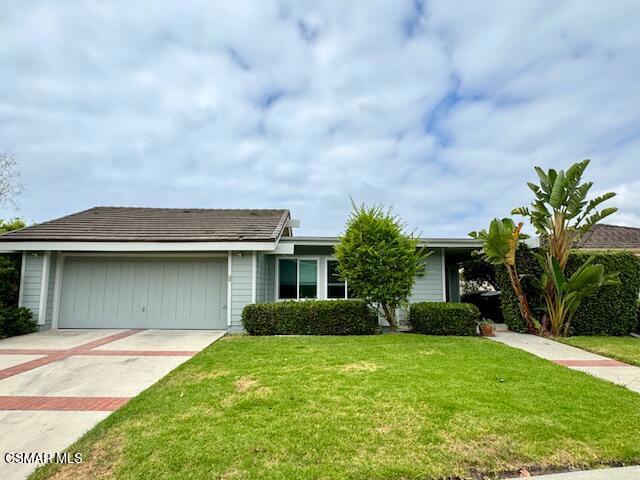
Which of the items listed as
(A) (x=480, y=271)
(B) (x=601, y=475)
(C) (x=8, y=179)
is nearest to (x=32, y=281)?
(C) (x=8, y=179)

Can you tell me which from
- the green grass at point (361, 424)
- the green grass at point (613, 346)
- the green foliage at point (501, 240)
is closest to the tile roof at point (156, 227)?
the green grass at point (361, 424)

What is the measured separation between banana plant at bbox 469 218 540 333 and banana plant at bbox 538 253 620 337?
0.56m

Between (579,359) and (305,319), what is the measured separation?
644 cm

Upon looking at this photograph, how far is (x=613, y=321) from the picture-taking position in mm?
10273

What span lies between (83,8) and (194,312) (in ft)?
27.7

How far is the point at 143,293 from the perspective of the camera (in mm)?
11297

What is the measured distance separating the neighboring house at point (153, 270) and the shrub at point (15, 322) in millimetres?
321

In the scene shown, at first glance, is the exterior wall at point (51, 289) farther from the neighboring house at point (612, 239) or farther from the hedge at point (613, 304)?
the neighboring house at point (612, 239)

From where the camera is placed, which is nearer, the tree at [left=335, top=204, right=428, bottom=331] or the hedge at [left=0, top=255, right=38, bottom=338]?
the hedge at [left=0, top=255, right=38, bottom=338]

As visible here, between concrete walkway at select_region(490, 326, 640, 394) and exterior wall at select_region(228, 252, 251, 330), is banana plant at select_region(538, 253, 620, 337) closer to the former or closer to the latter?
concrete walkway at select_region(490, 326, 640, 394)

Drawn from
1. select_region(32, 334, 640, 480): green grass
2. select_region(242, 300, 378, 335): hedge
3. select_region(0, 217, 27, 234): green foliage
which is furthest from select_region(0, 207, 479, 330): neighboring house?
select_region(32, 334, 640, 480): green grass

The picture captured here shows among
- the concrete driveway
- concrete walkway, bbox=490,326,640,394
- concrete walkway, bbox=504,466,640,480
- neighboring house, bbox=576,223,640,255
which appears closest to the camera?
concrete walkway, bbox=504,466,640,480

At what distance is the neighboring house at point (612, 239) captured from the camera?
51.1 feet

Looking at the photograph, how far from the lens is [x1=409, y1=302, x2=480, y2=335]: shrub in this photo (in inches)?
390
